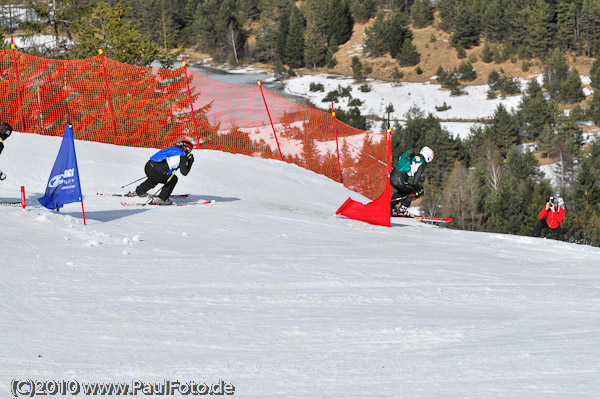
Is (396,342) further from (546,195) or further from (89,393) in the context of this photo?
(546,195)

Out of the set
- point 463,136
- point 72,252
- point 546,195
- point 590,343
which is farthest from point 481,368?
point 463,136

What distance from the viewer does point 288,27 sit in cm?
12006

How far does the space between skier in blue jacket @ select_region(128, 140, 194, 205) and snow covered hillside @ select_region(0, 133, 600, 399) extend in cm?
72

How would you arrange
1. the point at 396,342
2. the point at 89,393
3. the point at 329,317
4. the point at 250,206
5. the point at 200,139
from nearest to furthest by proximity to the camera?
the point at 89,393, the point at 396,342, the point at 329,317, the point at 250,206, the point at 200,139

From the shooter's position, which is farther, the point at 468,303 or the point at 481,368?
the point at 468,303

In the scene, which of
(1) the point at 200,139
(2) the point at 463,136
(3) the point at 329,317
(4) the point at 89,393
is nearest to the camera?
(4) the point at 89,393

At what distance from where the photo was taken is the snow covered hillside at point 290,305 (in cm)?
526

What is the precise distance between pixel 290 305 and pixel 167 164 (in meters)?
6.06

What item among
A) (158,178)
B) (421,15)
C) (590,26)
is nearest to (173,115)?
(158,178)

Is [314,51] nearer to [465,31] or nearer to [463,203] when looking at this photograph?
[465,31]

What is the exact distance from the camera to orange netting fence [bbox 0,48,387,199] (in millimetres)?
17969

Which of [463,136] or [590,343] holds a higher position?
[590,343]

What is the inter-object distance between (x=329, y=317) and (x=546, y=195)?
50.0m

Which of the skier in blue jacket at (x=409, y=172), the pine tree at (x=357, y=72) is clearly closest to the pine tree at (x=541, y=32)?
the pine tree at (x=357, y=72)
